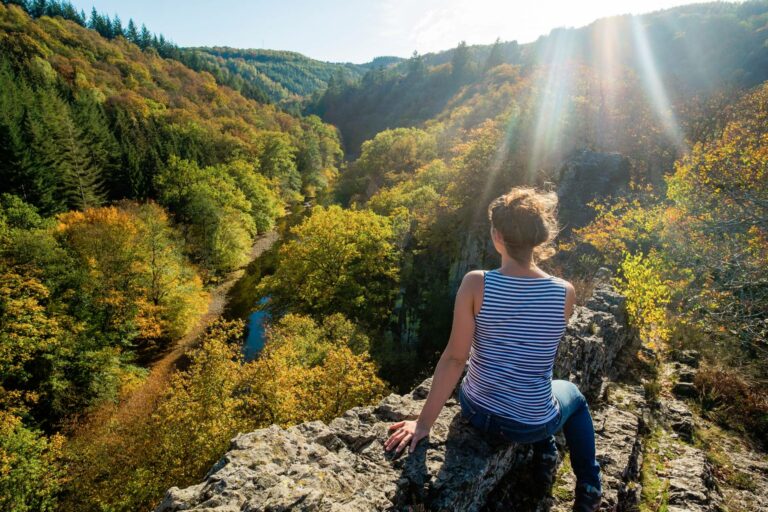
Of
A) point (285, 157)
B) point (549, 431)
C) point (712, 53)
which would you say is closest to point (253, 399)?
point (549, 431)

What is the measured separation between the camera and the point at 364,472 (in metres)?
3.52

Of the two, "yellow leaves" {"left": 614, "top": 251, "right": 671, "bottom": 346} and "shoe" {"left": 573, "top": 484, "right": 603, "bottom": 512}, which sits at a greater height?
"shoe" {"left": 573, "top": 484, "right": 603, "bottom": 512}

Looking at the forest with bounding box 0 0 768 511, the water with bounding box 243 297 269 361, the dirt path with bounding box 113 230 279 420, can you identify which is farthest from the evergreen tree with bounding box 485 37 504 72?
the water with bounding box 243 297 269 361

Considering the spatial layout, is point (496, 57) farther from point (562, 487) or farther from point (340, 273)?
point (562, 487)

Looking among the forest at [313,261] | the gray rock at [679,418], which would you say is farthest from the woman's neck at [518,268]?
the gray rock at [679,418]

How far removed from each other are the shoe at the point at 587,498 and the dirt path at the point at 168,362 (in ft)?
70.7

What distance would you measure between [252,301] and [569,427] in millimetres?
35793

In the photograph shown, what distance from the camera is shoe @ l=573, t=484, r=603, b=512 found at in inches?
135

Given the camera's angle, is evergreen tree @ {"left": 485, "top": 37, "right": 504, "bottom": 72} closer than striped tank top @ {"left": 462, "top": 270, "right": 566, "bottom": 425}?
No

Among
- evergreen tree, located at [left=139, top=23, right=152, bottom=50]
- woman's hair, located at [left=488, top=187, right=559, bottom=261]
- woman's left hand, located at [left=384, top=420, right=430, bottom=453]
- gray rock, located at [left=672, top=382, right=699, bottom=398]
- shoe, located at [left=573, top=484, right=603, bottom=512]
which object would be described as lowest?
gray rock, located at [left=672, top=382, right=699, bottom=398]

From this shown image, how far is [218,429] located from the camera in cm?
1386

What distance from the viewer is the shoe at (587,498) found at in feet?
11.3

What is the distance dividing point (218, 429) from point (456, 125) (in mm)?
49150

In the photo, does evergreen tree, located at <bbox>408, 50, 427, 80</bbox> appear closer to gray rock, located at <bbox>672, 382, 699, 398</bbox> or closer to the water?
the water
